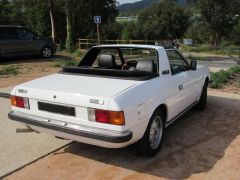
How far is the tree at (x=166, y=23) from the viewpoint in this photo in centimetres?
7269

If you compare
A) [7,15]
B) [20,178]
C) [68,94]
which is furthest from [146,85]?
[7,15]

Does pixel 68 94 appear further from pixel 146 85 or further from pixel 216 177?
pixel 216 177

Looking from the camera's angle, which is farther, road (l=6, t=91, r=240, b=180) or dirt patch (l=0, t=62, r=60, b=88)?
dirt patch (l=0, t=62, r=60, b=88)

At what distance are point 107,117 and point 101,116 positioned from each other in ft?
0.26

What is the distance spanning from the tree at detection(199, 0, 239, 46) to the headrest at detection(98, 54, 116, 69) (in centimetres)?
2920

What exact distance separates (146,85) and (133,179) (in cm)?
118

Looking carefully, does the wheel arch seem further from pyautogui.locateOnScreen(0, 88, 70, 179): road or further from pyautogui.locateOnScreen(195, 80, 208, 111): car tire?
pyautogui.locateOnScreen(195, 80, 208, 111): car tire

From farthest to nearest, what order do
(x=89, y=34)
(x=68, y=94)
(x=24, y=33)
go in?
1. (x=89, y=34)
2. (x=24, y=33)
3. (x=68, y=94)

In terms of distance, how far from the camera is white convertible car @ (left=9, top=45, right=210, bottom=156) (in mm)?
3939

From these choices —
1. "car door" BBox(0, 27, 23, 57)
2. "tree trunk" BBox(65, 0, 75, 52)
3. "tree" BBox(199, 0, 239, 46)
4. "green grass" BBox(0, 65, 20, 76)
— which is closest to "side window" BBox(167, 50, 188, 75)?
"green grass" BBox(0, 65, 20, 76)

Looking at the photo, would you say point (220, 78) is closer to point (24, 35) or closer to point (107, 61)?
point (107, 61)

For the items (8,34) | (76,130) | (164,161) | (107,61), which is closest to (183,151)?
(164,161)

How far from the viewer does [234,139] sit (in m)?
5.40

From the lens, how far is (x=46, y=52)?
17.6 metres
